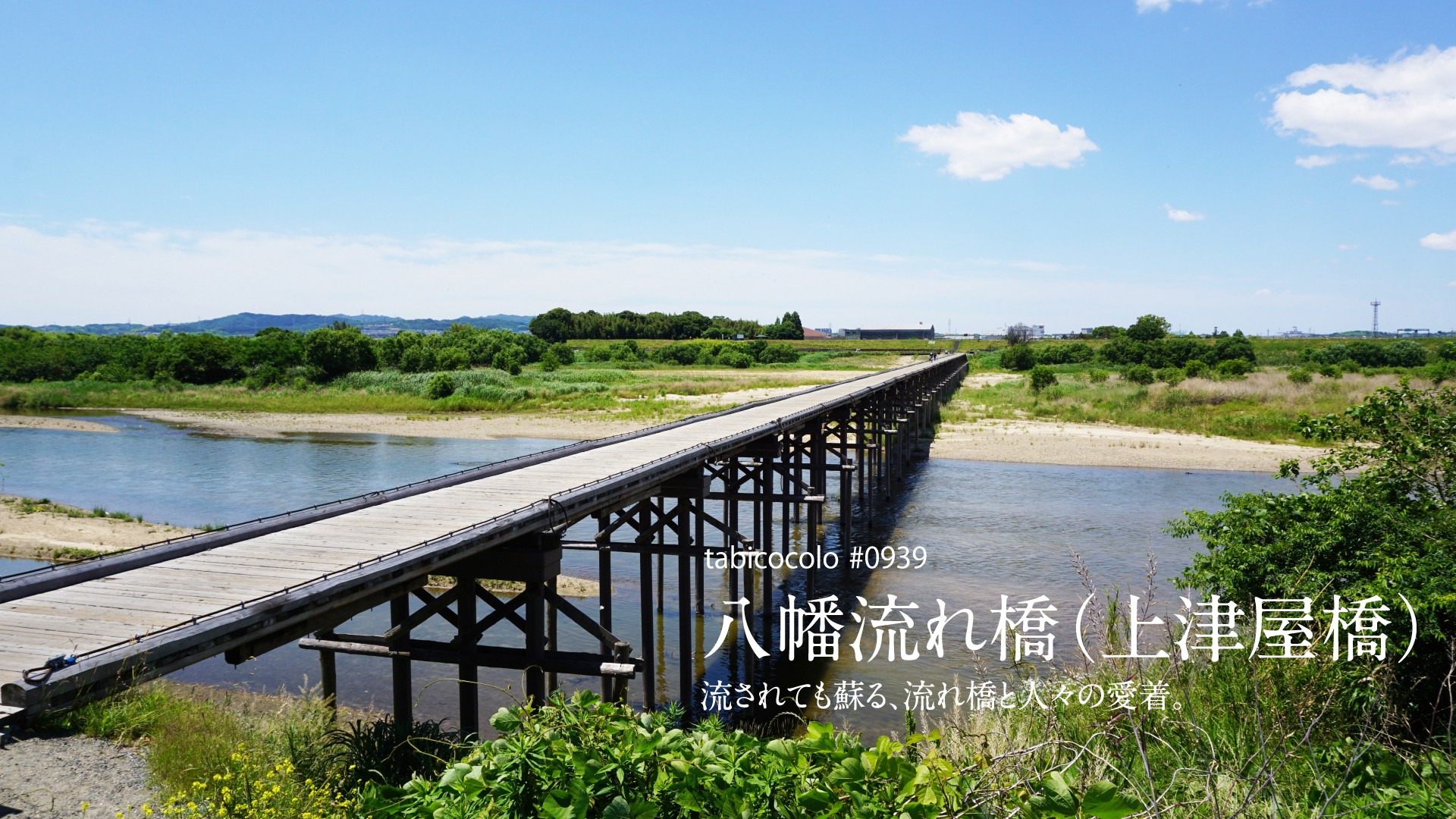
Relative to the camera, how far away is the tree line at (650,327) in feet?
471

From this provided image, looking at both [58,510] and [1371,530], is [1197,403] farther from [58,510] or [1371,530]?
[58,510]

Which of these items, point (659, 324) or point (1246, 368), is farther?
point (659, 324)

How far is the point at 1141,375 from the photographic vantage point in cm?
7050

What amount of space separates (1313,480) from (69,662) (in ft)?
45.5

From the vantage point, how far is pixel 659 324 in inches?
5901

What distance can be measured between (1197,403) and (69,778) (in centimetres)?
5772

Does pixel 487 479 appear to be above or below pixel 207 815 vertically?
above

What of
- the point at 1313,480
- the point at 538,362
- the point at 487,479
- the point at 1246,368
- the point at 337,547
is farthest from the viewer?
the point at 538,362

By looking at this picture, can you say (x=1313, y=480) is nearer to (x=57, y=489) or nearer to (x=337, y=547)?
(x=337, y=547)

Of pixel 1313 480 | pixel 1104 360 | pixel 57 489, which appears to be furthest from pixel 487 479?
pixel 1104 360

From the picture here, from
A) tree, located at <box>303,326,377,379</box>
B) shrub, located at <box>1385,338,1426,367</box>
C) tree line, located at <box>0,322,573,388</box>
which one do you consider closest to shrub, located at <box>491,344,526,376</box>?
tree line, located at <box>0,322,573,388</box>

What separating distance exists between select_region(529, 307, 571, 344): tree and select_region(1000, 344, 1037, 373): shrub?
6572cm

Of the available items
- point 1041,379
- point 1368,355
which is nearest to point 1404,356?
point 1368,355

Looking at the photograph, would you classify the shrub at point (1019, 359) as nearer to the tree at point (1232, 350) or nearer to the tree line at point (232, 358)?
the tree at point (1232, 350)
